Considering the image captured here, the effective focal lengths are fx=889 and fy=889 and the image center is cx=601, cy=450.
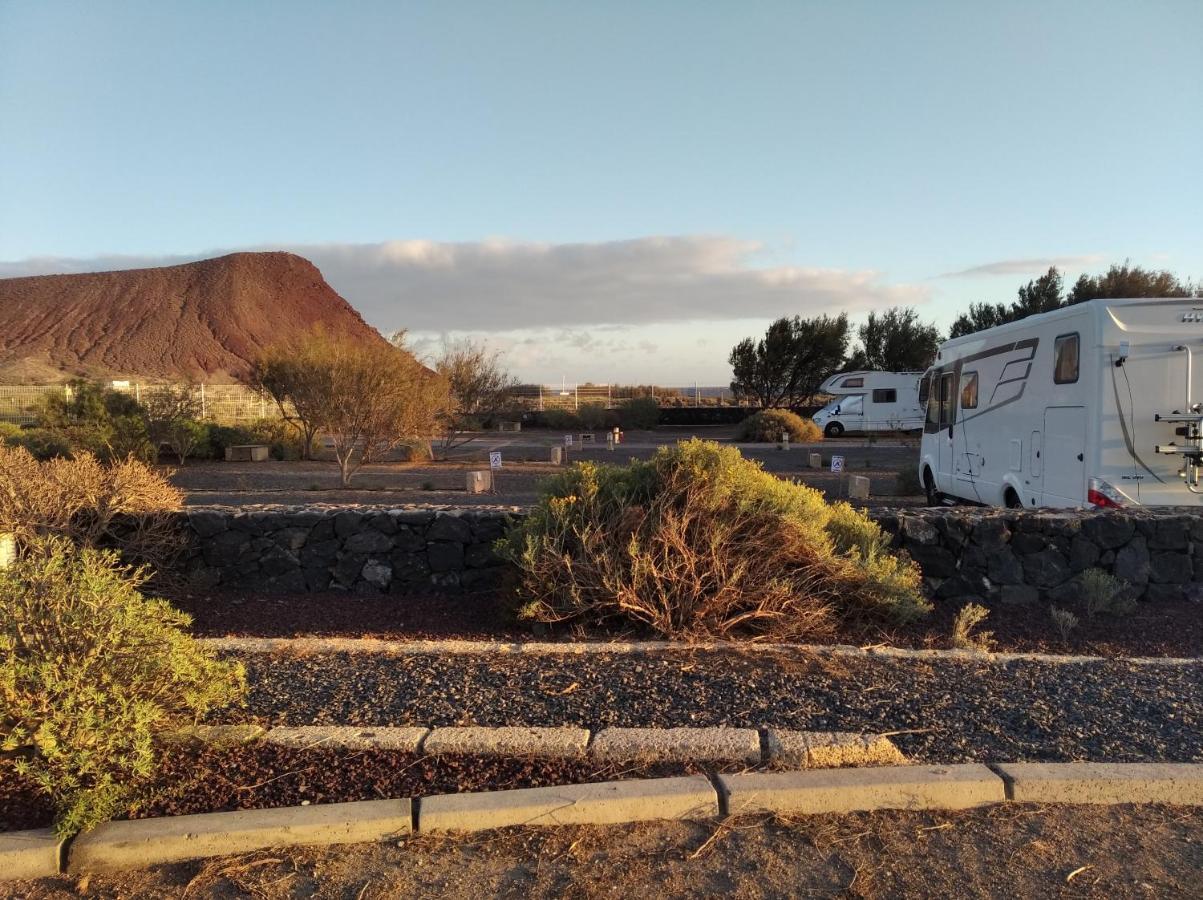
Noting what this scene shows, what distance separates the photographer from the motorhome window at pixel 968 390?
39.2ft

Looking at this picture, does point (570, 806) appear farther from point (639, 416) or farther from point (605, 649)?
point (639, 416)

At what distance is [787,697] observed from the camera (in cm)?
437

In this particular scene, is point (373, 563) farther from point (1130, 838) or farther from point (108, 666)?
point (1130, 838)

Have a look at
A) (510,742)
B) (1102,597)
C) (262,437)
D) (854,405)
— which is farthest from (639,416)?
(510,742)

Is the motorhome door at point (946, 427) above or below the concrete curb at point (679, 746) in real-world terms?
above

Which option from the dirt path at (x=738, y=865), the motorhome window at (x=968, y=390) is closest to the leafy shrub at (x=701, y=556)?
the dirt path at (x=738, y=865)

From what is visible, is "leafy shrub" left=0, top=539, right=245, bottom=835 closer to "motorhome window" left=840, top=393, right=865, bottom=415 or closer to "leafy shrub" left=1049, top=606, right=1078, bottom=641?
"leafy shrub" left=1049, top=606, right=1078, bottom=641

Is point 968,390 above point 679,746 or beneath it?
above

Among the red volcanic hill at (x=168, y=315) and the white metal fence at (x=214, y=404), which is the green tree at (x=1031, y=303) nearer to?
the white metal fence at (x=214, y=404)

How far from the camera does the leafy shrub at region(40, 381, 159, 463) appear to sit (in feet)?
64.1

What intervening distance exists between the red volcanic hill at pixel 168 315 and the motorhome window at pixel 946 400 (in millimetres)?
68217

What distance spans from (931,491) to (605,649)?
10767mm

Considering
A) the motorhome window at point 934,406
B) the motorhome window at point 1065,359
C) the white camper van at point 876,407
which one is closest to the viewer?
the motorhome window at point 1065,359

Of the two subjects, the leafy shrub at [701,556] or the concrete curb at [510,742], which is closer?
the concrete curb at [510,742]
